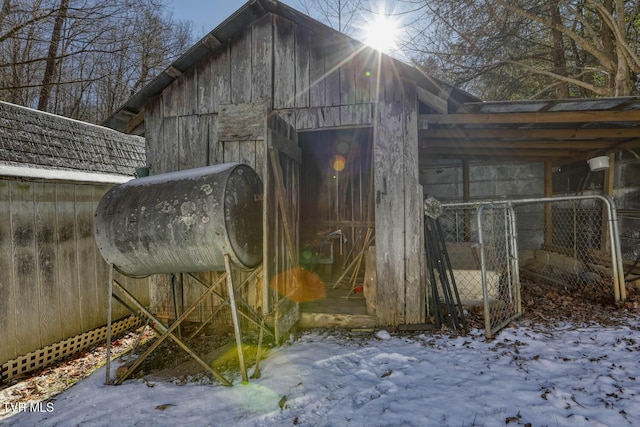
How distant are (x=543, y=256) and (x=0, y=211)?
10.7 meters

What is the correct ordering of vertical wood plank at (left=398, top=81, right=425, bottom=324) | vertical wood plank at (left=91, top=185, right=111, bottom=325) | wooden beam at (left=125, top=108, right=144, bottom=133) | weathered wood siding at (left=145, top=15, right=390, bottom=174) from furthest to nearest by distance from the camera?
vertical wood plank at (left=91, top=185, right=111, bottom=325) → wooden beam at (left=125, top=108, right=144, bottom=133) → weathered wood siding at (left=145, top=15, right=390, bottom=174) → vertical wood plank at (left=398, top=81, right=425, bottom=324)

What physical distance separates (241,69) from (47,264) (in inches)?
169

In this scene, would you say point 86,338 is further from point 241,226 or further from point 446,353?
point 446,353

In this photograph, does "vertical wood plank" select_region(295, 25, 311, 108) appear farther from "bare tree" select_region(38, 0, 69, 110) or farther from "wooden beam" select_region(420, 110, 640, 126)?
"bare tree" select_region(38, 0, 69, 110)

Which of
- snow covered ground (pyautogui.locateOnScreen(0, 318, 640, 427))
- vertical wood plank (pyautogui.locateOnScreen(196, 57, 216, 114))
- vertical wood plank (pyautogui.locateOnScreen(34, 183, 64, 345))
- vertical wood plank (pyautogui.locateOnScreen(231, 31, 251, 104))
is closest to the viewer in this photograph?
snow covered ground (pyautogui.locateOnScreen(0, 318, 640, 427))

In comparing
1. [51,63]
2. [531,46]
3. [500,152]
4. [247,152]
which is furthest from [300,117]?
[51,63]

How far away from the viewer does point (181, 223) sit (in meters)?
3.32

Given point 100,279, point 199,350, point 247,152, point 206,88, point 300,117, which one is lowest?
point 199,350

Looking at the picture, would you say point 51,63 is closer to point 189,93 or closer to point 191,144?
point 189,93

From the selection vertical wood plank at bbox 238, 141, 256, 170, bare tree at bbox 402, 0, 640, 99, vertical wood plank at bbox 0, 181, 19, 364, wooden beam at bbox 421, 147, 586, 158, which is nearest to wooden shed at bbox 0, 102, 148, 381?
vertical wood plank at bbox 0, 181, 19, 364

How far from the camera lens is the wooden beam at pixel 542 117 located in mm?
4754

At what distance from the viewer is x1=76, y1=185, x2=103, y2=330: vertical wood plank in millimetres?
5414

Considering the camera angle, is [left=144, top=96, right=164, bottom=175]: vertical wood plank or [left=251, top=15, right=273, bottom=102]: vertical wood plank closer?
[left=251, top=15, right=273, bottom=102]: vertical wood plank

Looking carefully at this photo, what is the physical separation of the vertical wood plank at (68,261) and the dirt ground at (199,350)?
59 cm
